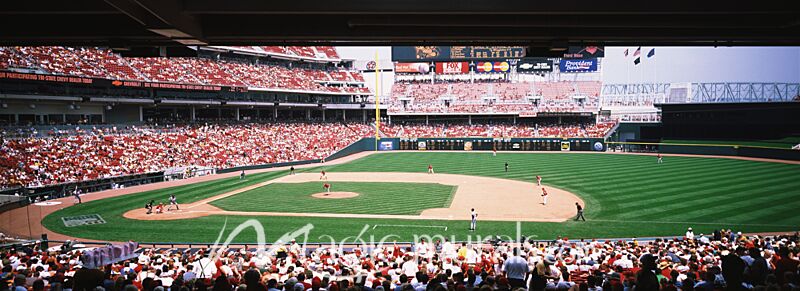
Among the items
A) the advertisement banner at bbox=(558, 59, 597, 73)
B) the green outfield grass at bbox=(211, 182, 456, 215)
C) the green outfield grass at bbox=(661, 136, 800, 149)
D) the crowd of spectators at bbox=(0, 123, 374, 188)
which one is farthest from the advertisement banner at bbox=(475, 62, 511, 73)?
the green outfield grass at bbox=(211, 182, 456, 215)

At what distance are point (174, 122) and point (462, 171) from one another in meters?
32.3

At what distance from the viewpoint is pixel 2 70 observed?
36250 millimetres

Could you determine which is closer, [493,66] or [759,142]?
[759,142]

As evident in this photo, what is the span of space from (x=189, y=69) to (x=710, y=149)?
6170cm

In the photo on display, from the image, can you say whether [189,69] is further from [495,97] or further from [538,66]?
[538,66]

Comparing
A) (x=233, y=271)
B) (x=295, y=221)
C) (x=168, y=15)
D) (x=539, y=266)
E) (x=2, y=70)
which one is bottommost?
(x=295, y=221)

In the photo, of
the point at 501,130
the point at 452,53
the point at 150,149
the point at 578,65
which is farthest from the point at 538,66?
the point at 150,149

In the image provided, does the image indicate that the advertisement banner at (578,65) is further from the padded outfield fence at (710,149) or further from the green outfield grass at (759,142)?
the green outfield grass at (759,142)

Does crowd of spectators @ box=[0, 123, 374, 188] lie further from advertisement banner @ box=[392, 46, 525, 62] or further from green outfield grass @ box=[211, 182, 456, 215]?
advertisement banner @ box=[392, 46, 525, 62]

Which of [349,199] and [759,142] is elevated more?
[759,142]

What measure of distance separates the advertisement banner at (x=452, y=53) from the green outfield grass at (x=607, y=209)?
4298 cm

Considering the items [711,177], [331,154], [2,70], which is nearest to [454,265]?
[711,177]

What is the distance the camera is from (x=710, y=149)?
5838 cm

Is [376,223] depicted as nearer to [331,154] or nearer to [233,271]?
[233,271]
